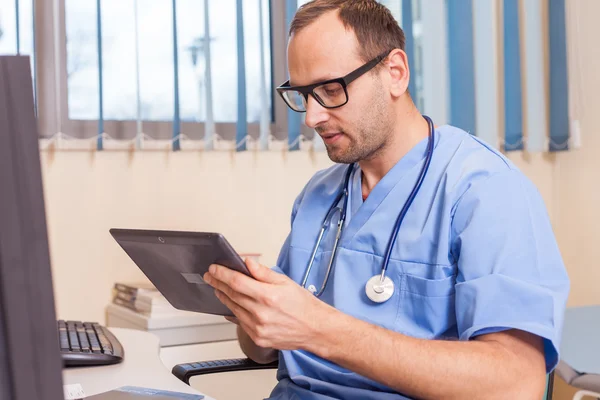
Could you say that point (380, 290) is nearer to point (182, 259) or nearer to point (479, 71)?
point (182, 259)

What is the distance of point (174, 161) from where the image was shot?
2100 millimetres

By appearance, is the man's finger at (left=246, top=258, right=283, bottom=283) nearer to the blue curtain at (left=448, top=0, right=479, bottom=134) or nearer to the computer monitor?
the computer monitor

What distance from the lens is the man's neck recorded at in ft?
4.33

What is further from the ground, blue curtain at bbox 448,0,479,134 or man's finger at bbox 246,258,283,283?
blue curtain at bbox 448,0,479,134

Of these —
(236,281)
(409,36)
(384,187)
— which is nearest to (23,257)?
(236,281)

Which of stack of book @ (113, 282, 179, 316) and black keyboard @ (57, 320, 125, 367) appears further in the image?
stack of book @ (113, 282, 179, 316)

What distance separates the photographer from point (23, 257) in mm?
484

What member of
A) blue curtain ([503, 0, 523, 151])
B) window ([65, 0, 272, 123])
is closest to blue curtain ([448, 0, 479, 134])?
blue curtain ([503, 0, 523, 151])

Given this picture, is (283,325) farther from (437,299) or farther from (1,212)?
(1,212)

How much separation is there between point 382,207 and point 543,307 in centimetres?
33

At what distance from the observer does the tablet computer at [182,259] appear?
96cm

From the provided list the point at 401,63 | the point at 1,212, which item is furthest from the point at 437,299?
the point at 1,212

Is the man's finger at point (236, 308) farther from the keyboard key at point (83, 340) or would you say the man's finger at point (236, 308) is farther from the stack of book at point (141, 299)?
the stack of book at point (141, 299)

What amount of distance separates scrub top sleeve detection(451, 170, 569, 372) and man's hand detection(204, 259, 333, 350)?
0.74 feet
